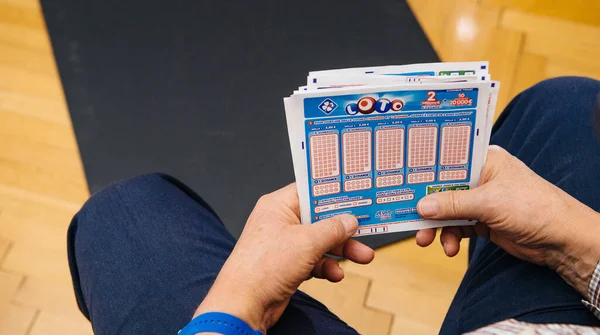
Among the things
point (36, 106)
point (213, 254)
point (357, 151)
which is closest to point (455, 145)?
point (357, 151)

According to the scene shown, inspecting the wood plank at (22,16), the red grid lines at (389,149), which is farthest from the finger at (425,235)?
the wood plank at (22,16)

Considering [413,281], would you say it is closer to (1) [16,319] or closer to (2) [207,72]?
(2) [207,72]

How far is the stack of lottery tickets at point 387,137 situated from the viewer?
721mm

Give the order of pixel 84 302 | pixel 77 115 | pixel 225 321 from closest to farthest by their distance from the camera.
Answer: pixel 225 321
pixel 84 302
pixel 77 115

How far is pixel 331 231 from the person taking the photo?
73 centimetres

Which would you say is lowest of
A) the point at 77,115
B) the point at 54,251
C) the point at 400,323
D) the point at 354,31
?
the point at 400,323

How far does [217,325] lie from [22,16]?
141 cm

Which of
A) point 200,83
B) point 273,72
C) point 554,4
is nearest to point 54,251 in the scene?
point 200,83

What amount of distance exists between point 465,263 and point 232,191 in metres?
0.61

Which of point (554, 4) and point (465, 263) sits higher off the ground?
point (554, 4)

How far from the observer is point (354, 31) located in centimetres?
156

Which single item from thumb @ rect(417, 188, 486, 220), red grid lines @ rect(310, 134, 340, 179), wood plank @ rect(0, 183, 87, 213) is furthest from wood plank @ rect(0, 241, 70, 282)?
thumb @ rect(417, 188, 486, 220)

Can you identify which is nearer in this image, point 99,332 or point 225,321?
point 225,321

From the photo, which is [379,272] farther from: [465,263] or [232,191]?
[232,191]
